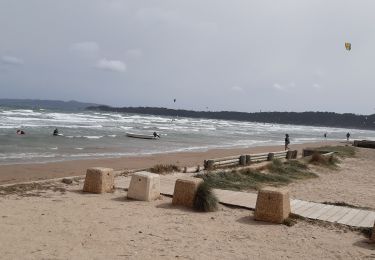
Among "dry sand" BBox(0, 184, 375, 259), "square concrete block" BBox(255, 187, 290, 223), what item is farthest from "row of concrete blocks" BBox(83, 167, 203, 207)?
"square concrete block" BBox(255, 187, 290, 223)

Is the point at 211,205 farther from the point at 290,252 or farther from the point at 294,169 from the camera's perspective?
the point at 294,169

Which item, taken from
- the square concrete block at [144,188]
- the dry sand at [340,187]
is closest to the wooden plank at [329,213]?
Result: the dry sand at [340,187]

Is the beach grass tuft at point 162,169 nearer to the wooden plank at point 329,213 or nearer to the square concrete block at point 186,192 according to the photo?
the square concrete block at point 186,192

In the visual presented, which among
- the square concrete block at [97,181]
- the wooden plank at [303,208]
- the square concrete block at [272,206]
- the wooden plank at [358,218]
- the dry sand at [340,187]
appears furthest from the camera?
the dry sand at [340,187]

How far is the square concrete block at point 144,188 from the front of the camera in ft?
26.6

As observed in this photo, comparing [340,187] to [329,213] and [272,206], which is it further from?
[272,206]

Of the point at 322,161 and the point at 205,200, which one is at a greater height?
the point at 205,200

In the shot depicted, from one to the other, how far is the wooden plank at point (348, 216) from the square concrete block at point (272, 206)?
3.02 feet

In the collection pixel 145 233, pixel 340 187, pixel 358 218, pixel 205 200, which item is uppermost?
pixel 205 200

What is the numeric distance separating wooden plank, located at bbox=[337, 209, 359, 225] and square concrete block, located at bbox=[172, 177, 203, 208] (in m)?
2.42

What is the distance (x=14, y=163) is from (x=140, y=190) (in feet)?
36.5

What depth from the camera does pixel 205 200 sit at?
7488 mm

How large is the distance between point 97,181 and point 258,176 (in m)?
4.95

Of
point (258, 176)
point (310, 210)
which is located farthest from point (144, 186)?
point (258, 176)
